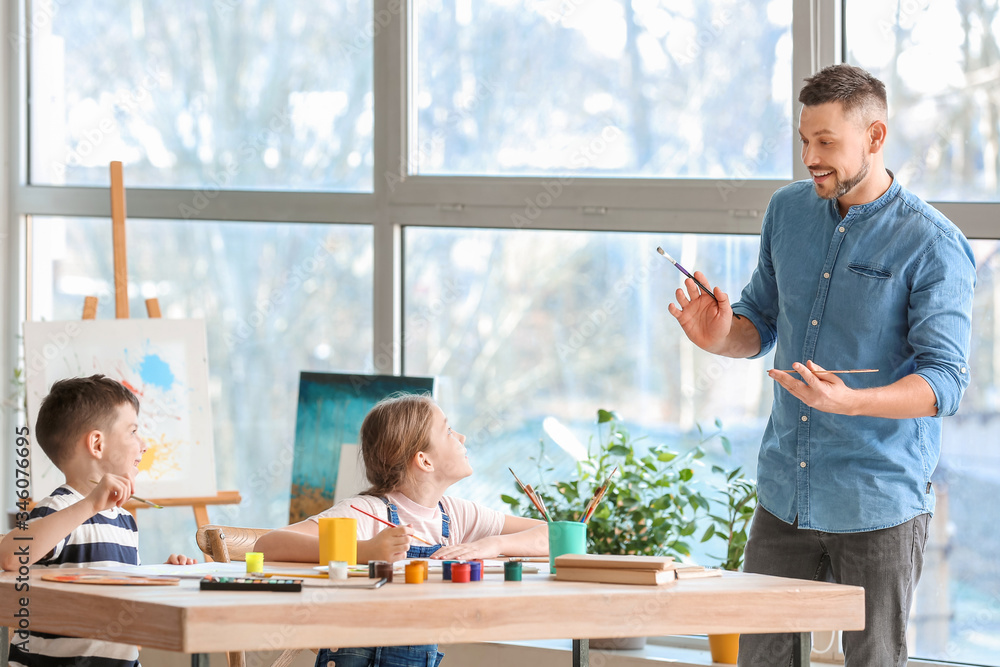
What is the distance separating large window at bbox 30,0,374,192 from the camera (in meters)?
3.80

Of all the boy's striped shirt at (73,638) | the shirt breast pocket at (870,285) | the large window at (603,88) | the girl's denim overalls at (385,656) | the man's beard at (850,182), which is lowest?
the girl's denim overalls at (385,656)

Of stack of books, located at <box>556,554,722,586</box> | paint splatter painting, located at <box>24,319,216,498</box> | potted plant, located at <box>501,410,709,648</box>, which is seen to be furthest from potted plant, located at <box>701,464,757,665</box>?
paint splatter painting, located at <box>24,319,216,498</box>

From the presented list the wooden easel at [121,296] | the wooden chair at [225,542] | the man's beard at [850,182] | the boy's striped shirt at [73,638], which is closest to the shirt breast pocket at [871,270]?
the man's beard at [850,182]

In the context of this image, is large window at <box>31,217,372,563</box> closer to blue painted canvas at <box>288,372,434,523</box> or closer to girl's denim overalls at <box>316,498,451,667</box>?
blue painted canvas at <box>288,372,434,523</box>

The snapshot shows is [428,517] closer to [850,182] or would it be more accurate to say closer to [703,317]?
[703,317]

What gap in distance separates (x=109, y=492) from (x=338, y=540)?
39 cm

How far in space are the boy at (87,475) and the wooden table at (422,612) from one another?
31 cm

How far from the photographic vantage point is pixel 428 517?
2244 mm

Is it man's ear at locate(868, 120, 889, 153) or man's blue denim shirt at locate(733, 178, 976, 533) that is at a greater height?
man's ear at locate(868, 120, 889, 153)

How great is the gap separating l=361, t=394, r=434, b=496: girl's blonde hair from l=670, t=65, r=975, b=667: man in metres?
0.59

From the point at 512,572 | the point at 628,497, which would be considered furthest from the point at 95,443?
the point at 628,497

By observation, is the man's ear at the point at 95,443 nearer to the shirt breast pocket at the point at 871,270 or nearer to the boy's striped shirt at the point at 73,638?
the boy's striped shirt at the point at 73,638

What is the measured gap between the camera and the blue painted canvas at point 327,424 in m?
3.44

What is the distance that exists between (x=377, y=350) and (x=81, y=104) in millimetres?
1576
